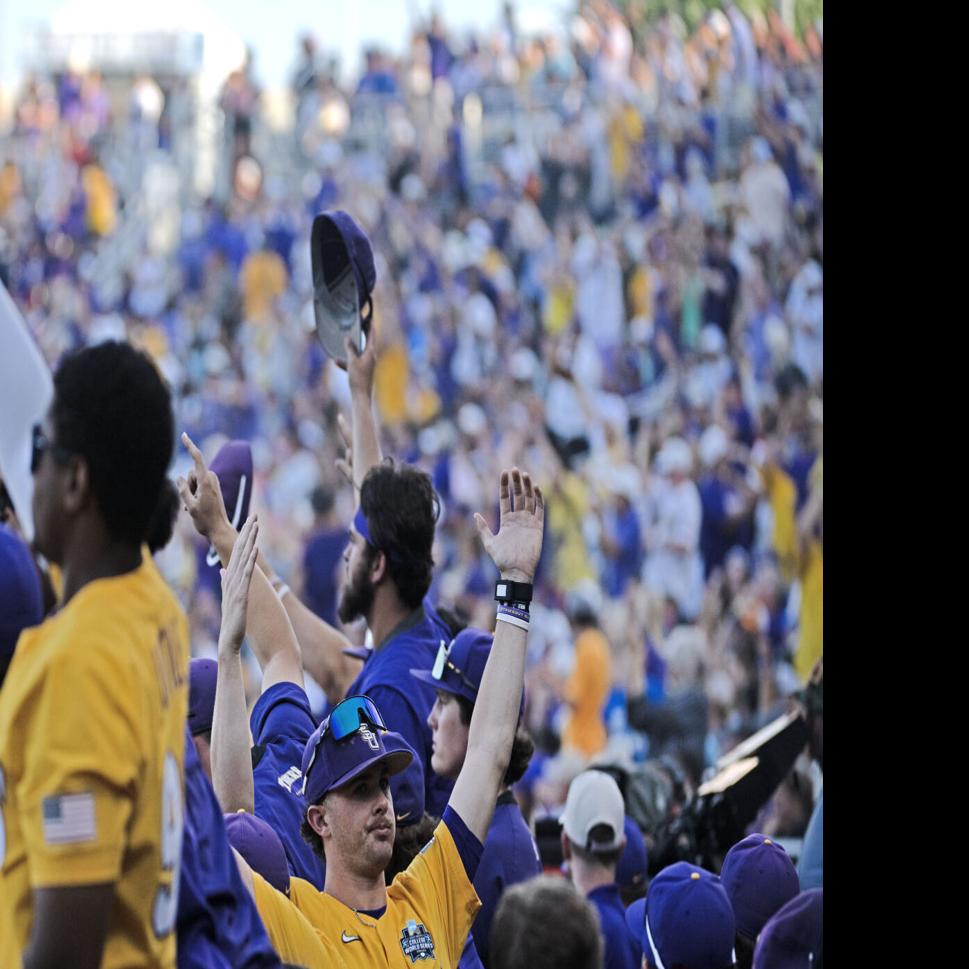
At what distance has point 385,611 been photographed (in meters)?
4.64

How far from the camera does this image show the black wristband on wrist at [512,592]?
340 cm

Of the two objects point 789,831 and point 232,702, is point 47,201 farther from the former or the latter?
point 232,702

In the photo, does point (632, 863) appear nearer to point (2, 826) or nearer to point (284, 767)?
point (284, 767)

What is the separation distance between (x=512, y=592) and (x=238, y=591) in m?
0.52

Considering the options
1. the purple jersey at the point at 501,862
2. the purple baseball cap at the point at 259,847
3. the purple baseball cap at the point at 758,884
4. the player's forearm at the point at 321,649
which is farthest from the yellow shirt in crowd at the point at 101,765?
the player's forearm at the point at 321,649

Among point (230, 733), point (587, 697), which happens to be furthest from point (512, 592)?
point (587, 697)

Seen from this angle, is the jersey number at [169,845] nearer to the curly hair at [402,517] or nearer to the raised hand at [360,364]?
the curly hair at [402,517]

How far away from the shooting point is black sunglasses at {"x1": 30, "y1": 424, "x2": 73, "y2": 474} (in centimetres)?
228

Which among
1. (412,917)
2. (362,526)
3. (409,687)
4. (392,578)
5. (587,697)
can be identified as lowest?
(587,697)

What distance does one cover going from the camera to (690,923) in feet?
12.3

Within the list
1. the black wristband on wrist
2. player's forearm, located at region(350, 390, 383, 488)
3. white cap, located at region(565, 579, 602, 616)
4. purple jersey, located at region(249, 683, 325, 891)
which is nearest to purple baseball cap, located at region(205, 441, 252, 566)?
purple jersey, located at region(249, 683, 325, 891)
